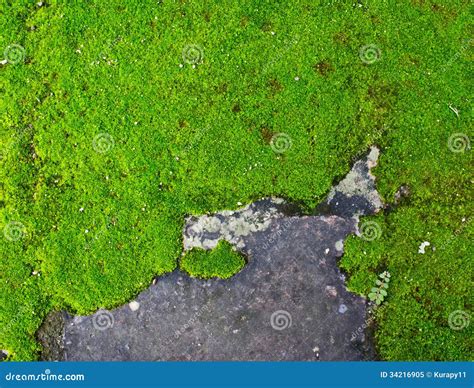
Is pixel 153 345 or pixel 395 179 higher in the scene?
pixel 395 179

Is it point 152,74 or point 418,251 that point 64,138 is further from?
point 418,251

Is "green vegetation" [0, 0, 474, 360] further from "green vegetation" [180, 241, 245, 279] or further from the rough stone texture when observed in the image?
the rough stone texture

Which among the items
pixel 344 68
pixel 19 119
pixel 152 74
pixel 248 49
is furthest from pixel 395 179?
pixel 19 119

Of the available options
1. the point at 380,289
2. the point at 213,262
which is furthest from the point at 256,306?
the point at 380,289

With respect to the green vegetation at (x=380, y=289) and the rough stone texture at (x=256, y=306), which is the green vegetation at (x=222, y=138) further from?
the rough stone texture at (x=256, y=306)

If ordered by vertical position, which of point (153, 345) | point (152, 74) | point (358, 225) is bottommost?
point (153, 345)

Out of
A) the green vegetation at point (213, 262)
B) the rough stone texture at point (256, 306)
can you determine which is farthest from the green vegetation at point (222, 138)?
the rough stone texture at point (256, 306)
